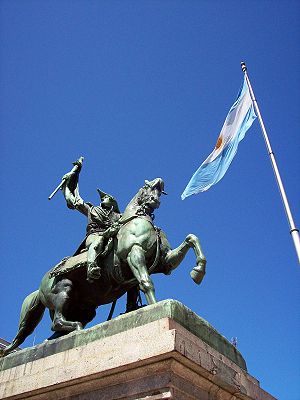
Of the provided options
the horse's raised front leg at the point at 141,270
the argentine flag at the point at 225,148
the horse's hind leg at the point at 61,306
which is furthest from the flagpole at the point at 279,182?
the horse's hind leg at the point at 61,306

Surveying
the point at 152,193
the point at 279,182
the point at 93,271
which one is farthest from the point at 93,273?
the point at 279,182

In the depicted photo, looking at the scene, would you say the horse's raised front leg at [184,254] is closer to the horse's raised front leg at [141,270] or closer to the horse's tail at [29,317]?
the horse's raised front leg at [141,270]

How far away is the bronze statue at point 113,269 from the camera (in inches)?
337

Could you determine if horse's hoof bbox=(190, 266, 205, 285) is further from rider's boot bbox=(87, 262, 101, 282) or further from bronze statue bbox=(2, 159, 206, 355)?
rider's boot bbox=(87, 262, 101, 282)

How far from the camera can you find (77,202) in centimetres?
1166

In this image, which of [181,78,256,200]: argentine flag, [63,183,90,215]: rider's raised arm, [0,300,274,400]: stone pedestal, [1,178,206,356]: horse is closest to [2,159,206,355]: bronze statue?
[1,178,206,356]: horse

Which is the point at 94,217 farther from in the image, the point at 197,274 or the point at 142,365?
the point at 142,365

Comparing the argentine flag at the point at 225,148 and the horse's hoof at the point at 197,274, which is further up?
the argentine flag at the point at 225,148

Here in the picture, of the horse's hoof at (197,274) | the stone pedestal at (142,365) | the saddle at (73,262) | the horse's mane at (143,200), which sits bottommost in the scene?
the stone pedestal at (142,365)

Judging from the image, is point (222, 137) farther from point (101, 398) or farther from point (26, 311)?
point (101, 398)

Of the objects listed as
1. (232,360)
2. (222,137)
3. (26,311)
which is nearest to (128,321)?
(232,360)

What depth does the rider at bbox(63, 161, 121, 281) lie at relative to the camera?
8.98 m

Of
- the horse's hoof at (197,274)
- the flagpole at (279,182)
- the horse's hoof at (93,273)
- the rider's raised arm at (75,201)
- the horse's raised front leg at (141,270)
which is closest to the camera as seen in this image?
the horse's raised front leg at (141,270)

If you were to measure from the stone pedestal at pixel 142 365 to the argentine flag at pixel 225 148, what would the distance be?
5.00 metres
